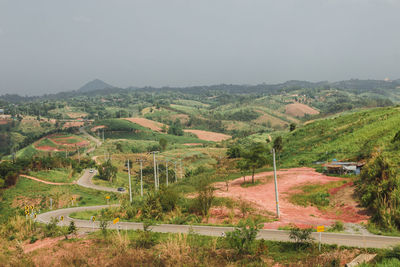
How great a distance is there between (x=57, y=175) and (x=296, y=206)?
161ft

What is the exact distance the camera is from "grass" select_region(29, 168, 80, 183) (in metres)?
54.1

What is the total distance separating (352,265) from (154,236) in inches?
431

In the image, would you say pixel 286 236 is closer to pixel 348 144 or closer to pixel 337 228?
pixel 337 228

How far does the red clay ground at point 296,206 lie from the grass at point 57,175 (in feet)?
117

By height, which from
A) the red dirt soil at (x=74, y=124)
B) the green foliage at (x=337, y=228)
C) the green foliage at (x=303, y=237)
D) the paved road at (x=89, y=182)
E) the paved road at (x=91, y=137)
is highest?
the green foliage at (x=303, y=237)

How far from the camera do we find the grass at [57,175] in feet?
177

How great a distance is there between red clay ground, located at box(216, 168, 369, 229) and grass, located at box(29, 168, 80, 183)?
3556 cm

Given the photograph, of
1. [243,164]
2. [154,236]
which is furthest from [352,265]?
[243,164]

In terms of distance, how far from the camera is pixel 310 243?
47.2 ft

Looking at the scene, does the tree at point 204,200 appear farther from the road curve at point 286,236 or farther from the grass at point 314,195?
the grass at point 314,195

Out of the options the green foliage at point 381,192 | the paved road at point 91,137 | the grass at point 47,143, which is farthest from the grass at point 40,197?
the paved road at point 91,137

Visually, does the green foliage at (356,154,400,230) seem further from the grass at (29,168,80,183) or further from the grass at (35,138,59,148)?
the grass at (35,138,59,148)

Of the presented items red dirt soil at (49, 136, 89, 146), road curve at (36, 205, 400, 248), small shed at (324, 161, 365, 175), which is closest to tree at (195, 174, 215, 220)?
road curve at (36, 205, 400, 248)

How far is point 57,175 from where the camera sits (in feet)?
189
